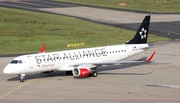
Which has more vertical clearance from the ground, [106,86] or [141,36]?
[141,36]

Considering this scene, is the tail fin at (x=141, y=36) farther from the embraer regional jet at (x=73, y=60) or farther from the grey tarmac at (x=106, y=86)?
the grey tarmac at (x=106, y=86)

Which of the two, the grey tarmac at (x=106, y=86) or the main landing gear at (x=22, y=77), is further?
the main landing gear at (x=22, y=77)

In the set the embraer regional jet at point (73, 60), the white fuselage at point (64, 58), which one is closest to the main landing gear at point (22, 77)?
the embraer regional jet at point (73, 60)

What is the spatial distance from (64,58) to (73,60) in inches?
56.6

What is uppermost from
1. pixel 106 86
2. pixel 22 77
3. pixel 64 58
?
pixel 64 58

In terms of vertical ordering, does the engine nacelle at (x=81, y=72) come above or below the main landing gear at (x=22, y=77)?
above

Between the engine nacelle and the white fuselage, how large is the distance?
1194 mm

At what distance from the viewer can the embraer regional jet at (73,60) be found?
5856cm

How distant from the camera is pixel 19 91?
54.6m

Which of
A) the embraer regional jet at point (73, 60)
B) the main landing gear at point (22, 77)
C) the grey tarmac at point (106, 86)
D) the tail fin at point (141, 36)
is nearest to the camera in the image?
the grey tarmac at point (106, 86)

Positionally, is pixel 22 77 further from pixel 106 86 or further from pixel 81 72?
pixel 106 86

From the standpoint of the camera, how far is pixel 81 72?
197 feet

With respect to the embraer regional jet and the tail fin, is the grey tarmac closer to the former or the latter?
the embraer regional jet

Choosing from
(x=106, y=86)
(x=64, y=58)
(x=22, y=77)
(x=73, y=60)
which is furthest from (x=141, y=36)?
(x=22, y=77)
